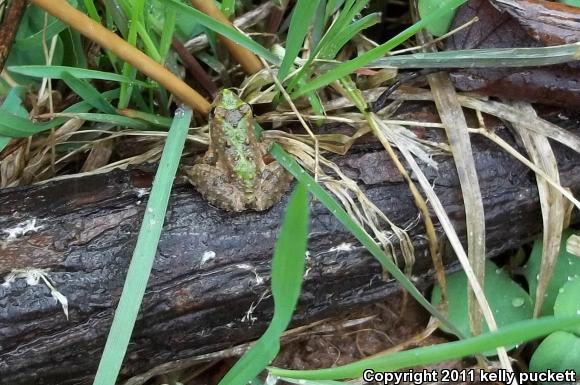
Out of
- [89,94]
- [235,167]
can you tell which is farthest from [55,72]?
[235,167]

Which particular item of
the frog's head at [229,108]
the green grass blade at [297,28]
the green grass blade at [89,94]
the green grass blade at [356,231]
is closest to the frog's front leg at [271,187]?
the green grass blade at [356,231]

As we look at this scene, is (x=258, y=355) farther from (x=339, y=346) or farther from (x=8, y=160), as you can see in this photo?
(x=8, y=160)

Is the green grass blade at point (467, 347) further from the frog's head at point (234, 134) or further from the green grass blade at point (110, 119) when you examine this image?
the green grass blade at point (110, 119)

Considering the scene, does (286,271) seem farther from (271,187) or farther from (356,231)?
(271,187)

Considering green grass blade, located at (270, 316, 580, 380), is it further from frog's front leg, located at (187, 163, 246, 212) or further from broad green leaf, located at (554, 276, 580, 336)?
broad green leaf, located at (554, 276, 580, 336)

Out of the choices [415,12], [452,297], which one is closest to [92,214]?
[452,297]

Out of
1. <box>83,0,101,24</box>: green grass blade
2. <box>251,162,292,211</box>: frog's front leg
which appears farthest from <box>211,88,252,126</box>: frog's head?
Result: <box>83,0,101,24</box>: green grass blade
